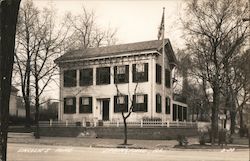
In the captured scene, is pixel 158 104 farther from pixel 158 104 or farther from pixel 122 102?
pixel 122 102

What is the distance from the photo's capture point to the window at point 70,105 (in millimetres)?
40562

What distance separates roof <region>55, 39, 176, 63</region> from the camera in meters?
36.4

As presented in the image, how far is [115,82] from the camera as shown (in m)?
35.5

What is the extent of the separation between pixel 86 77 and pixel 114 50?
149 inches

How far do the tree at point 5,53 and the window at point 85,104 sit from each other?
116 ft

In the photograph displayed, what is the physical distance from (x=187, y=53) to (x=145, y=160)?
669 inches

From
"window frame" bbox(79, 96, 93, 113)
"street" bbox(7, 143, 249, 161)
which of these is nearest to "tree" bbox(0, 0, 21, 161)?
"street" bbox(7, 143, 249, 161)

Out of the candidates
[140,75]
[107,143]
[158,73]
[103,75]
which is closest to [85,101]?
[103,75]

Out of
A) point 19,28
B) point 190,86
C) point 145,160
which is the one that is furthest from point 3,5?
point 190,86

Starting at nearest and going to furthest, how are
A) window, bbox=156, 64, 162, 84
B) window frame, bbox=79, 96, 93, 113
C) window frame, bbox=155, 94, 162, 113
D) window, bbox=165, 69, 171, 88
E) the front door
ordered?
1. window frame, bbox=155, 94, 162, 113
2. window, bbox=156, 64, 162, 84
3. the front door
4. window frame, bbox=79, 96, 93, 113
5. window, bbox=165, 69, 171, 88

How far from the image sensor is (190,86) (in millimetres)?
55969

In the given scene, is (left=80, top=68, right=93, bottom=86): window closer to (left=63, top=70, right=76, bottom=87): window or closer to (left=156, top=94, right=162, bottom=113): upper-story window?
(left=63, top=70, right=76, bottom=87): window

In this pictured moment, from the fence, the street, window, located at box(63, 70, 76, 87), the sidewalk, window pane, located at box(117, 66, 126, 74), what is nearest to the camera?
the street

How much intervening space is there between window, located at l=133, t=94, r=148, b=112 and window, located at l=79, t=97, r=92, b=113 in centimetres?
Result: 481
